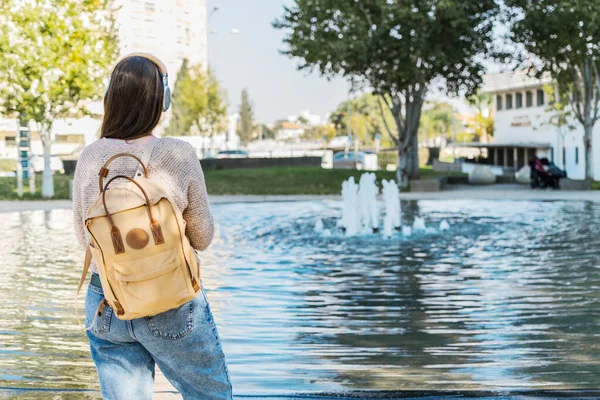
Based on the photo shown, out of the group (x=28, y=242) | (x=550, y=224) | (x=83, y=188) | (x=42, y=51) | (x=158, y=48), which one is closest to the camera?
(x=83, y=188)

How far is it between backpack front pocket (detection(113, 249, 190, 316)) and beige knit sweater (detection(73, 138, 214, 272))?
0.73ft

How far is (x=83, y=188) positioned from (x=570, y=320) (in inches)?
253

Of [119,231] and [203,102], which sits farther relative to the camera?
[203,102]

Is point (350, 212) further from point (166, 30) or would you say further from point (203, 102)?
point (166, 30)

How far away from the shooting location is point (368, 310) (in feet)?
32.1

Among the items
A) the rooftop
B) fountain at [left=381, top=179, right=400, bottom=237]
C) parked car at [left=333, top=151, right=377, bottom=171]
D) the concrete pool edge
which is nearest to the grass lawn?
fountain at [left=381, top=179, right=400, bottom=237]

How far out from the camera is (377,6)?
36.5 metres

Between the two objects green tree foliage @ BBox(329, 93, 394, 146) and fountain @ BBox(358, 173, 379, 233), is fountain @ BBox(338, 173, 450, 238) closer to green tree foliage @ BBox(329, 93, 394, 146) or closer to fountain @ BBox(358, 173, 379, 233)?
fountain @ BBox(358, 173, 379, 233)

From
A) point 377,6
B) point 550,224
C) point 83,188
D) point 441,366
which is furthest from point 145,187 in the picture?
point 377,6

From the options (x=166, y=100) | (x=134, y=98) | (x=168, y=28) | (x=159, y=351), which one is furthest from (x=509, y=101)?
(x=159, y=351)

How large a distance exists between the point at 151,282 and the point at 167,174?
371mm

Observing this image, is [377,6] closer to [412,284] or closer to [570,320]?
[412,284]

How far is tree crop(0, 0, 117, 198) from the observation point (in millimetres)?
29766

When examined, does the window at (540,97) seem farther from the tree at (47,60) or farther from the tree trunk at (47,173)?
the tree trunk at (47,173)
